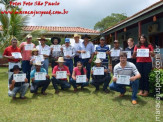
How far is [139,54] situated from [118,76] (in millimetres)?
921

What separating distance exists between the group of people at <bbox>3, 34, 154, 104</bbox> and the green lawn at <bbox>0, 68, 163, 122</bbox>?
0.30m

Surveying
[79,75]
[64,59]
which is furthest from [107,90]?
[64,59]

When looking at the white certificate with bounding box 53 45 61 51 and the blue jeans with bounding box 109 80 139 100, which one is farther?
the white certificate with bounding box 53 45 61 51

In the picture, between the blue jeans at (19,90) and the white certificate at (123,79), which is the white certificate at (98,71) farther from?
the blue jeans at (19,90)

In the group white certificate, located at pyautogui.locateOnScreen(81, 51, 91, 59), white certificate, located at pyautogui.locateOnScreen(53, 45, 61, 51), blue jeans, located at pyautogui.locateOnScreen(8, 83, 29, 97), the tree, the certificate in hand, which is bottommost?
blue jeans, located at pyautogui.locateOnScreen(8, 83, 29, 97)

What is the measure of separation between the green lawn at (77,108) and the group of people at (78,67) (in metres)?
0.30

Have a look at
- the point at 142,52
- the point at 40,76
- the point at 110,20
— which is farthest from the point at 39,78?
the point at 110,20

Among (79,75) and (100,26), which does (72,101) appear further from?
(100,26)

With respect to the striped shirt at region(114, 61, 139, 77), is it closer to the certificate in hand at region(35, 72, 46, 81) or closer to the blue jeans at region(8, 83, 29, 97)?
the certificate in hand at region(35, 72, 46, 81)

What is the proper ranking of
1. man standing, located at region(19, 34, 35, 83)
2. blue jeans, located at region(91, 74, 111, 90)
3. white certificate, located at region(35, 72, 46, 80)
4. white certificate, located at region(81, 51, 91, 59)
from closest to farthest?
white certificate, located at region(35, 72, 46, 80)
blue jeans, located at region(91, 74, 111, 90)
man standing, located at region(19, 34, 35, 83)
white certificate, located at region(81, 51, 91, 59)

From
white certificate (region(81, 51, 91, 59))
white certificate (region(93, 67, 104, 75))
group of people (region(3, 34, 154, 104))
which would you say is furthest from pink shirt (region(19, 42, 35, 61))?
white certificate (region(93, 67, 104, 75))

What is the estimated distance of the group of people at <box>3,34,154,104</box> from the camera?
4605 mm

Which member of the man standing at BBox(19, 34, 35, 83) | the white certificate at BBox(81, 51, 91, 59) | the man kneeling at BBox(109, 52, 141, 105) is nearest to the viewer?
the man kneeling at BBox(109, 52, 141, 105)

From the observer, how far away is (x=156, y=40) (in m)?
10.5
